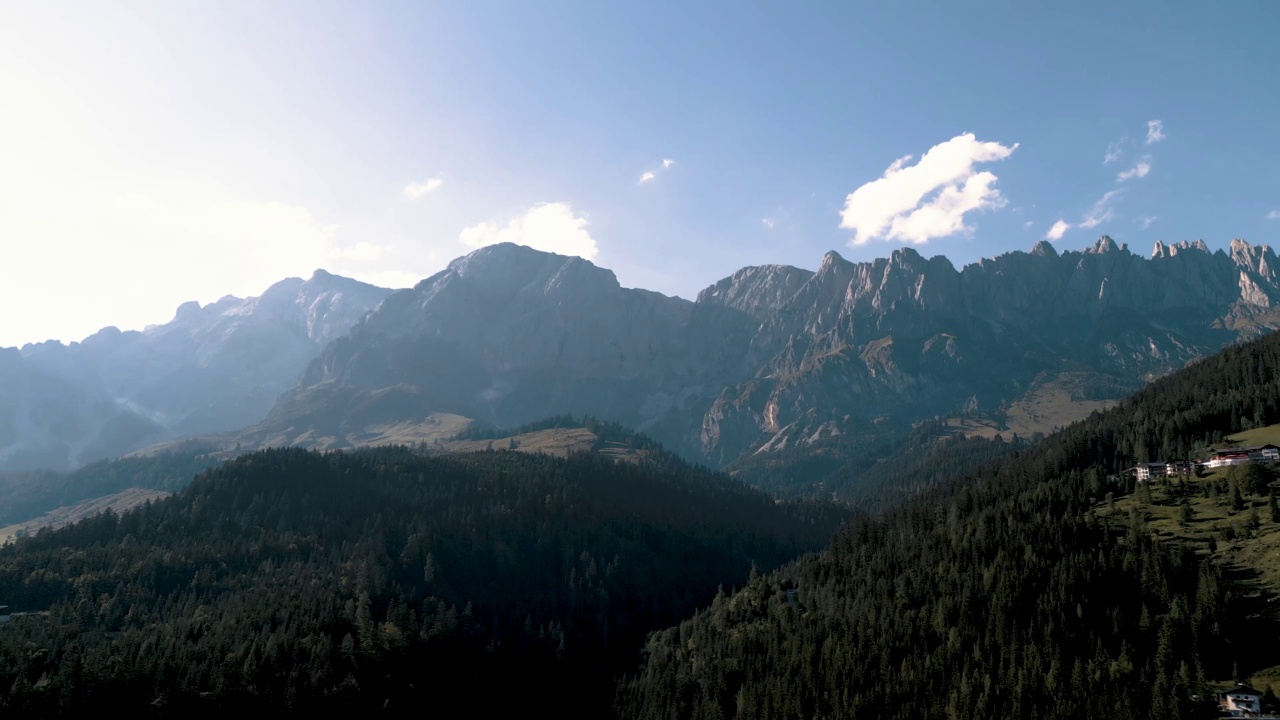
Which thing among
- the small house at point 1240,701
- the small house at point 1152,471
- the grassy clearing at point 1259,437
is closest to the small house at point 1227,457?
the grassy clearing at point 1259,437

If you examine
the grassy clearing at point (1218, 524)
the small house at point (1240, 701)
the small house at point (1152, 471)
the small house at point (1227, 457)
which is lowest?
the small house at point (1240, 701)

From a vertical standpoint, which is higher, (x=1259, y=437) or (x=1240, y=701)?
(x=1259, y=437)

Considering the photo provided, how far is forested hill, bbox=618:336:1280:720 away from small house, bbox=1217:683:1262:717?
87.0 inches

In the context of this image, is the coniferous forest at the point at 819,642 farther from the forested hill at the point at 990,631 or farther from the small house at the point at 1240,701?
the small house at the point at 1240,701

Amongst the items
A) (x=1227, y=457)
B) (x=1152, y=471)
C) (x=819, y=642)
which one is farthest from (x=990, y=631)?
(x=1227, y=457)

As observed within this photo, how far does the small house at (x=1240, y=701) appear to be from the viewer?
96062mm

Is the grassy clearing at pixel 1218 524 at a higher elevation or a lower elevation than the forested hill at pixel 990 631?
higher

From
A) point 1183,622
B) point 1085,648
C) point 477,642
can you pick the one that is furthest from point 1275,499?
point 477,642

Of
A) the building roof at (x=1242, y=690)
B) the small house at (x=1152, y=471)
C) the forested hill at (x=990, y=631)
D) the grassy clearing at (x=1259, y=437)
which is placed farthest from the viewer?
the small house at (x=1152, y=471)

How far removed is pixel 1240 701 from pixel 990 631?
3758 cm

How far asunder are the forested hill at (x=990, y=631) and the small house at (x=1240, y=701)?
2211 millimetres

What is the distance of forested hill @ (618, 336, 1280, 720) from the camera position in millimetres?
111312

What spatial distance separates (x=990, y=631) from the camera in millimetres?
130875

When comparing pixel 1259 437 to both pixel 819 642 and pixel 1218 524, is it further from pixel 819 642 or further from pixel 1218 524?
pixel 819 642
